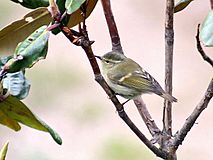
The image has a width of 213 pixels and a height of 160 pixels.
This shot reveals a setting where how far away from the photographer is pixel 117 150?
2.60m

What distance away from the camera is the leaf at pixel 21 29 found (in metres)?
0.84

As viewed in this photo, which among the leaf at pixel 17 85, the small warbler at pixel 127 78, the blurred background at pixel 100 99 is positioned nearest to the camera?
the leaf at pixel 17 85

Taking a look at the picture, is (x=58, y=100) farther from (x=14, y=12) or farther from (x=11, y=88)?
(x=11, y=88)

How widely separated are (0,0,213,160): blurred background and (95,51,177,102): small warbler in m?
1.02

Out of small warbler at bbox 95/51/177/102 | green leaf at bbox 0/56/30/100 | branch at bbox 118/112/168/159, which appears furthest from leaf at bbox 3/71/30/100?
small warbler at bbox 95/51/177/102

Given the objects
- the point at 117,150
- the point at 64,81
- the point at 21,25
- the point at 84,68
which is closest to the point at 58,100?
the point at 64,81

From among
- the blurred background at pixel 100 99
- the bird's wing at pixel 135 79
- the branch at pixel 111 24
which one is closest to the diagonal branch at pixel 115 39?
the branch at pixel 111 24

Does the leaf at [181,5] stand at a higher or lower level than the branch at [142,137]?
higher

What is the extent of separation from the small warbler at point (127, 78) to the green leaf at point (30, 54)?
0.60m

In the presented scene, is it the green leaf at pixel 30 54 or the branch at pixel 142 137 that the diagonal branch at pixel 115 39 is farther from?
the green leaf at pixel 30 54

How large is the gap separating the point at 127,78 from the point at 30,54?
0.81 metres

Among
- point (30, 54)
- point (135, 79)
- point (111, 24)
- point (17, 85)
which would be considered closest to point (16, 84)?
point (17, 85)

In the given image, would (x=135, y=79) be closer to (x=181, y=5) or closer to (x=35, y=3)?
(x=181, y=5)

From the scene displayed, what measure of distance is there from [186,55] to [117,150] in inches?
58.6
